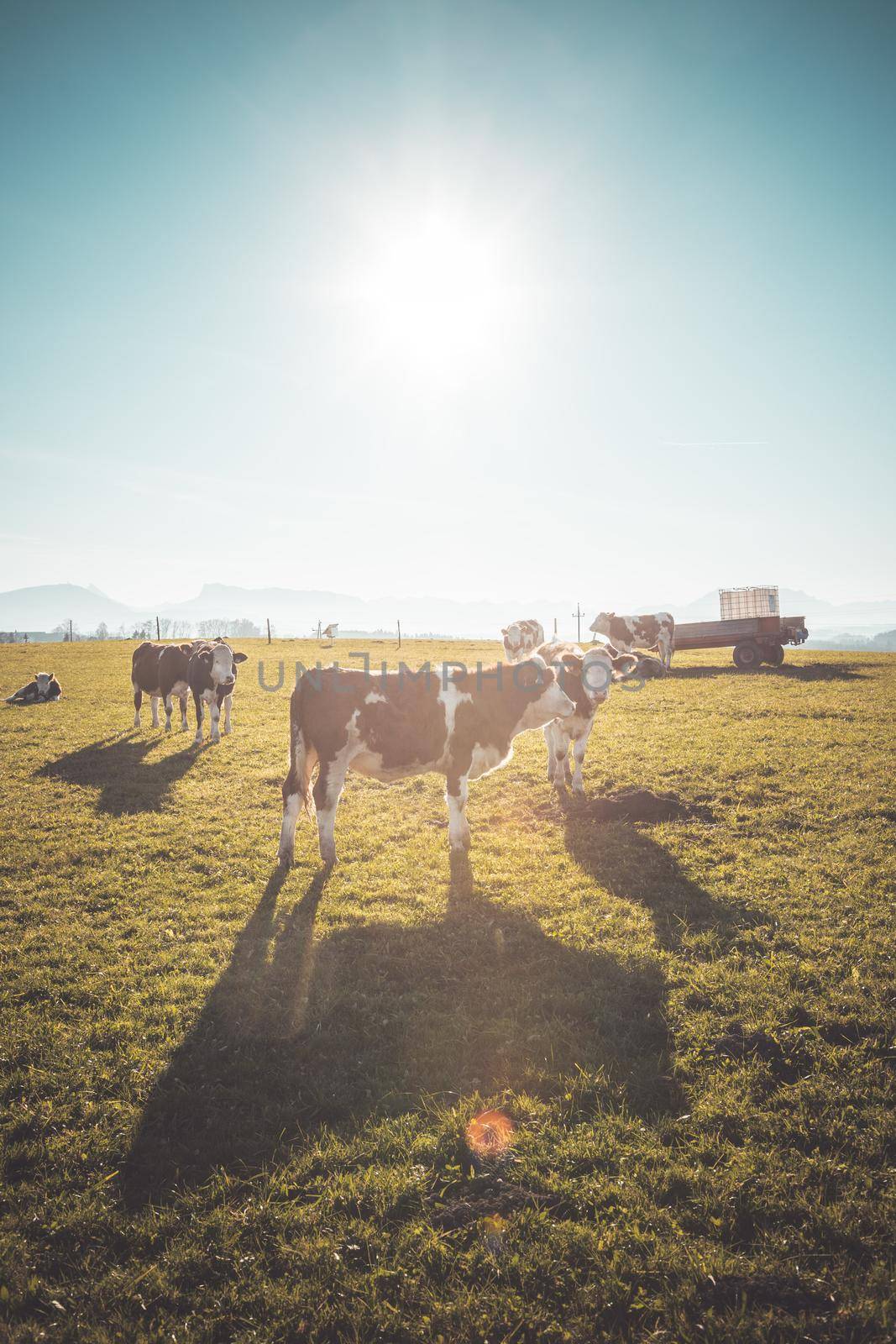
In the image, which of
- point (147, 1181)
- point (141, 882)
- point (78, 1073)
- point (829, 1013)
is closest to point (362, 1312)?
point (147, 1181)

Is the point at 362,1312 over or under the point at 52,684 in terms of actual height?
under

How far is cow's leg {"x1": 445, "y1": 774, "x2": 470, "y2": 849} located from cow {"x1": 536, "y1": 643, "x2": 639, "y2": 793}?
3024 mm

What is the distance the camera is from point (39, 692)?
23047 mm

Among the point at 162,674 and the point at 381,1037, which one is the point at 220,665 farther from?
the point at 381,1037

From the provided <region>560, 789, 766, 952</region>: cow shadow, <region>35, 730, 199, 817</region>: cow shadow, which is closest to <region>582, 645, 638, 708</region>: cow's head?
<region>560, 789, 766, 952</region>: cow shadow

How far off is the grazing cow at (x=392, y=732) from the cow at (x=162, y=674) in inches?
395

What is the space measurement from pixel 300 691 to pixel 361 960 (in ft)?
12.4

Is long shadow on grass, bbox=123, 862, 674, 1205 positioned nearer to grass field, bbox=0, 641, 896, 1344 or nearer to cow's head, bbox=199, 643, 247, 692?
grass field, bbox=0, 641, 896, 1344

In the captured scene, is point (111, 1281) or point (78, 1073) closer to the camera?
point (111, 1281)

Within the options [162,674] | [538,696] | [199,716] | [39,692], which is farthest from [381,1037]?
[39,692]

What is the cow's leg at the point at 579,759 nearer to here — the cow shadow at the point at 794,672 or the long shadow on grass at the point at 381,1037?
the long shadow on grass at the point at 381,1037

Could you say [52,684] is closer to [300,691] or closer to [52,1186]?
[300,691]

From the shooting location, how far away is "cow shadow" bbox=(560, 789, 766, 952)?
680cm

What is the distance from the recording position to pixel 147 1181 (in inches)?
153
